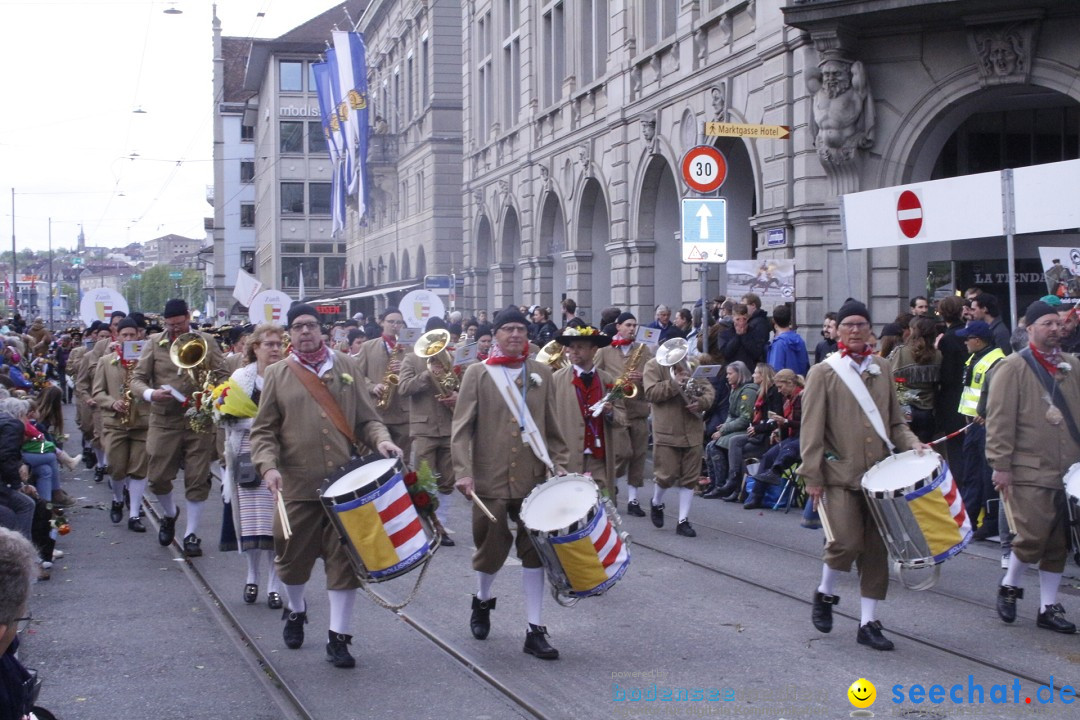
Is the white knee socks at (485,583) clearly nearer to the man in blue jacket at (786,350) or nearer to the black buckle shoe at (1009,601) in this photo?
the black buckle shoe at (1009,601)

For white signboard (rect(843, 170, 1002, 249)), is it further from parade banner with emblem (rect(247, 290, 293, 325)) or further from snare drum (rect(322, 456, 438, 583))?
parade banner with emblem (rect(247, 290, 293, 325))

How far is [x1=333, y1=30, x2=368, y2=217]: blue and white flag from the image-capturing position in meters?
43.2

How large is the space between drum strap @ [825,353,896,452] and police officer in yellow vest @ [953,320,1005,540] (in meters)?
2.90

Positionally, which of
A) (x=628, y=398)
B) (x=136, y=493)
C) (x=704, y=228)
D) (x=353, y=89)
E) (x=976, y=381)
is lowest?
(x=136, y=493)

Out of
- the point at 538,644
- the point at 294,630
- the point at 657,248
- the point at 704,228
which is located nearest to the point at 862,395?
the point at 538,644

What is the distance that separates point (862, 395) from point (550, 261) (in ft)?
88.2

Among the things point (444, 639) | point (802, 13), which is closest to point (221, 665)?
point (444, 639)

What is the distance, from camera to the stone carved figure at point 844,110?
18.3 m

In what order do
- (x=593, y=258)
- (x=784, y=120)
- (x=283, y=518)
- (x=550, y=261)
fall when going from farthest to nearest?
(x=550, y=261)
(x=593, y=258)
(x=784, y=120)
(x=283, y=518)

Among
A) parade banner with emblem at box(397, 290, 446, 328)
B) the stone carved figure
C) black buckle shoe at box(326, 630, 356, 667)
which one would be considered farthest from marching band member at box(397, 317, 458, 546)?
parade banner with emblem at box(397, 290, 446, 328)

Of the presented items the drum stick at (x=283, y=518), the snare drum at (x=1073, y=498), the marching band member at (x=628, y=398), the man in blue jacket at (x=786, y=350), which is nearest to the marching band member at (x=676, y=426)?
the marching band member at (x=628, y=398)

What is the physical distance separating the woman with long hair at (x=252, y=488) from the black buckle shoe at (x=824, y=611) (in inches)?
136

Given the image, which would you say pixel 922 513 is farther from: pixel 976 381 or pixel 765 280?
pixel 765 280

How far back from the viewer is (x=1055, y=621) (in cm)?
770
